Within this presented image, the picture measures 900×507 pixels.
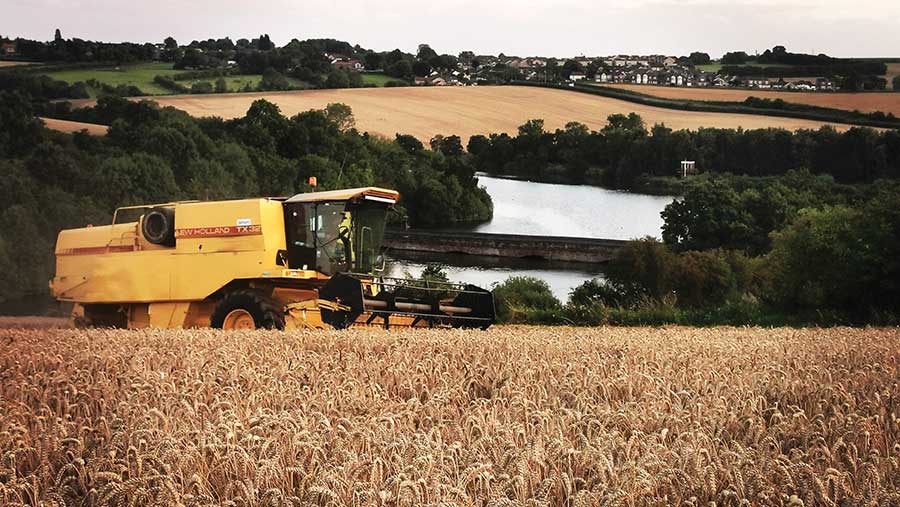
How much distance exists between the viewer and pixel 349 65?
402ft

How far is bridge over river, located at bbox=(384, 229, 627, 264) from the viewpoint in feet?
268

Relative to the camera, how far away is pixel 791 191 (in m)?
81.8

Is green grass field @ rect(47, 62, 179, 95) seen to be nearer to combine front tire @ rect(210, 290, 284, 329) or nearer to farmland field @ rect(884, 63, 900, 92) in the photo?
combine front tire @ rect(210, 290, 284, 329)

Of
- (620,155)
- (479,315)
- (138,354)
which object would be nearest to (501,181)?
(620,155)

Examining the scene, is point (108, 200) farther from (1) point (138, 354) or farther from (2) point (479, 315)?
(1) point (138, 354)

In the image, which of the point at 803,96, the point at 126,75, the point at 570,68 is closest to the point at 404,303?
the point at 126,75

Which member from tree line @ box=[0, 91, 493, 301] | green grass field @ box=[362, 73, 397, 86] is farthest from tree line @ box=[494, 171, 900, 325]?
green grass field @ box=[362, 73, 397, 86]

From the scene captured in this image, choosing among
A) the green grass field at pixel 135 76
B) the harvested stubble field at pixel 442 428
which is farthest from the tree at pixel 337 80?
the harvested stubble field at pixel 442 428

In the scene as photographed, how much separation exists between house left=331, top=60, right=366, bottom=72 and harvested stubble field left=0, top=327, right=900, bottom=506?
110325 mm

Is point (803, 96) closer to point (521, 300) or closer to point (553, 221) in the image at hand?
point (553, 221)

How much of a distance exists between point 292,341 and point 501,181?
10629 centimetres

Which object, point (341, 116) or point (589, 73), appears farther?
point (589, 73)

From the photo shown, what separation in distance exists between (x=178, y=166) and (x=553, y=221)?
1720 inches

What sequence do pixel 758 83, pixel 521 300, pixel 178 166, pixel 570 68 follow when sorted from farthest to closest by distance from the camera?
pixel 570 68, pixel 758 83, pixel 178 166, pixel 521 300
